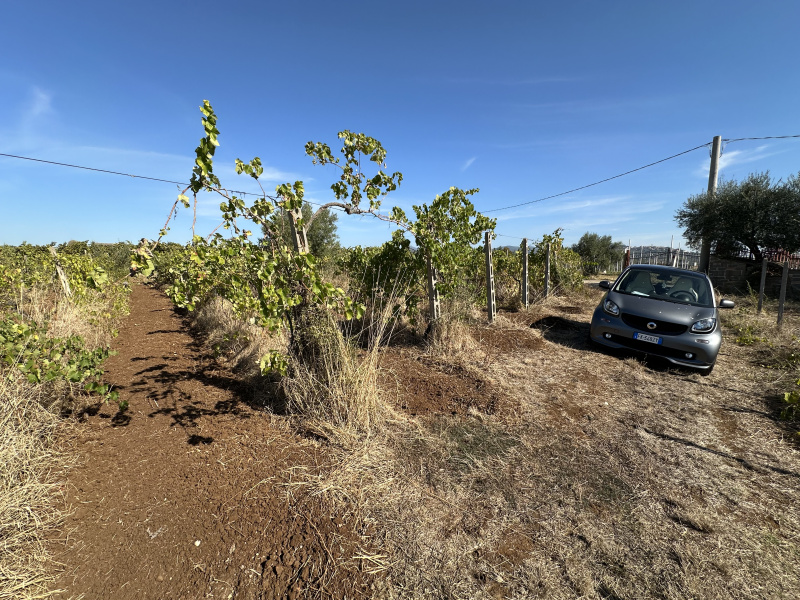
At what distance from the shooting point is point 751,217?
39.6ft

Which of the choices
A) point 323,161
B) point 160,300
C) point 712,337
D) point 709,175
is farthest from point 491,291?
point 709,175

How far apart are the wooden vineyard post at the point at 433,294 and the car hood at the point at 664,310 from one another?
2.86 meters

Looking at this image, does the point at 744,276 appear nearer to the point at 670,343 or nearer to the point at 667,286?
the point at 667,286

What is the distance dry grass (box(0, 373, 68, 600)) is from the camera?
1.66m

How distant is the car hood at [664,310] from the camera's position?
4.75 metres

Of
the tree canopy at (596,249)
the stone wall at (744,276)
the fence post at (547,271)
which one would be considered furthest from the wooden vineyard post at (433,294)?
the tree canopy at (596,249)

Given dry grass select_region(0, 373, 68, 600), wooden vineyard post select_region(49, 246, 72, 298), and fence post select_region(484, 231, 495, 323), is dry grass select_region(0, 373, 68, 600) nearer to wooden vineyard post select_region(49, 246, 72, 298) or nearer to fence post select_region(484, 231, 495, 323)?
wooden vineyard post select_region(49, 246, 72, 298)

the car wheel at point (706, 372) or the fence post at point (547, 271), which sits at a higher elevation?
the fence post at point (547, 271)

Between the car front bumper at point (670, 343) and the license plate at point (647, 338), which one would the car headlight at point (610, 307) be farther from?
the license plate at point (647, 338)

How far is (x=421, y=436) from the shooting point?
2.97m

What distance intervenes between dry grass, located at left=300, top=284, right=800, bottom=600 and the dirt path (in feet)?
0.91

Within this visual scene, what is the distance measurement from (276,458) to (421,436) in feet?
3.93

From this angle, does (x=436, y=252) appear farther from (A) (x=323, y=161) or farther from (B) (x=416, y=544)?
(B) (x=416, y=544)

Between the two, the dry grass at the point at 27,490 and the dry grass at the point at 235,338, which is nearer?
the dry grass at the point at 27,490
